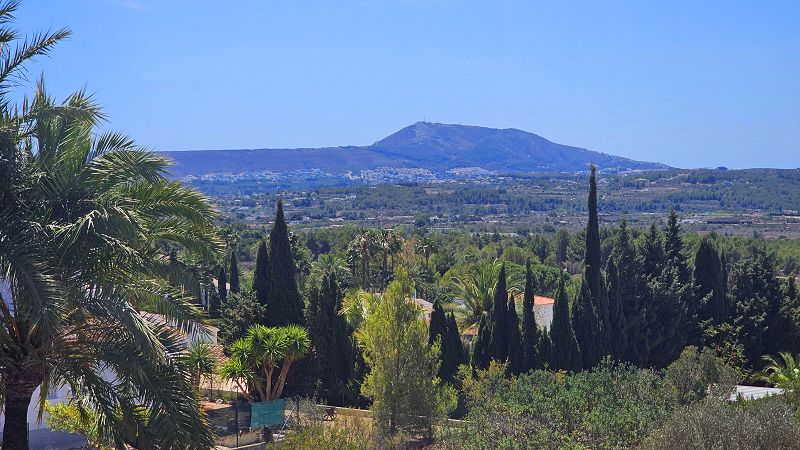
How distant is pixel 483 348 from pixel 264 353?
26.0ft

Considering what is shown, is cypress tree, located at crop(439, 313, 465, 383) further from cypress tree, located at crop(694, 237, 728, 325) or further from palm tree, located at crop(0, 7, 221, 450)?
palm tree, located at crop(0, 7, 221, 450)

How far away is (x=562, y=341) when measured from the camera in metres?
27.3

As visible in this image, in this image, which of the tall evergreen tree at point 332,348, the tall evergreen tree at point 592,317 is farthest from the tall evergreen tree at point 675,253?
the tall evergreen tree at point 332,348

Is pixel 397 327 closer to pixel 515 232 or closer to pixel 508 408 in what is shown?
pixel 508 408

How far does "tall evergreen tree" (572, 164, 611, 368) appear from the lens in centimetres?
2853

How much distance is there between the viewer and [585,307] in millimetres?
28781

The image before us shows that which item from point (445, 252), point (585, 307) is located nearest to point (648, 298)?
point (585, 307)

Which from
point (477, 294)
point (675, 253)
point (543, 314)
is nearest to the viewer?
Result: point (675, 253)

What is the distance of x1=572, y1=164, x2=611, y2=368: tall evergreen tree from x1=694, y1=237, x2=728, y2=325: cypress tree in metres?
5.07

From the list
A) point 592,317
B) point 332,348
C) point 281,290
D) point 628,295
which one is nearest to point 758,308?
point 628,295

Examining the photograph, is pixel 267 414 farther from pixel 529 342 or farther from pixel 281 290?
pixel 529 342

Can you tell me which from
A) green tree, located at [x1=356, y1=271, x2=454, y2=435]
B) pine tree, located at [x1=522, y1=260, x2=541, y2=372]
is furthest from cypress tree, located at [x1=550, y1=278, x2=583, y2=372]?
green tree, located at [x1=356, y1=271, x2=454, y2=435]

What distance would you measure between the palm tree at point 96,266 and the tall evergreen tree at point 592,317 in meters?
20.7

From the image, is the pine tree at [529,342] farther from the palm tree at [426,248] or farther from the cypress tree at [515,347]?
the palm tree at [426,248]
